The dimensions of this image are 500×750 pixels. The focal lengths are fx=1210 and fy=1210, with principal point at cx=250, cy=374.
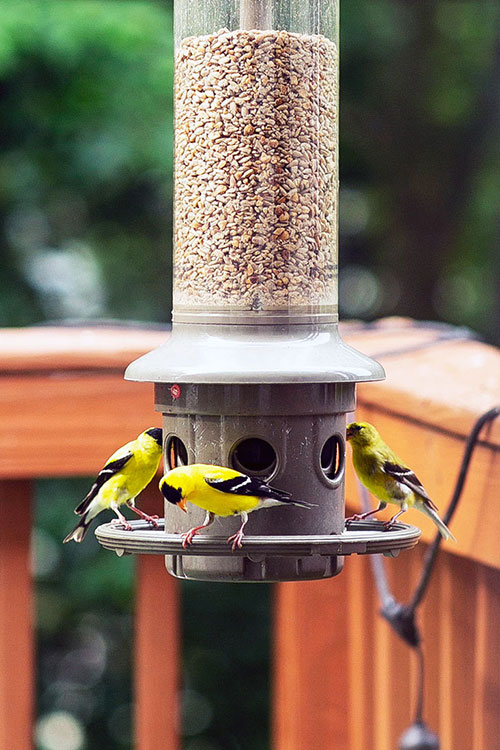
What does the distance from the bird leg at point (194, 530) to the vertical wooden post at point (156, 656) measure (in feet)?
2.89

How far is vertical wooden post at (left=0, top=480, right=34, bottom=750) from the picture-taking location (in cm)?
250

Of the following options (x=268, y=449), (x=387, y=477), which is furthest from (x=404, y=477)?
(x=268, y=449)

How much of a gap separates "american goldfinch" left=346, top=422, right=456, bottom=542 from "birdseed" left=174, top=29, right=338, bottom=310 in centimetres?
23

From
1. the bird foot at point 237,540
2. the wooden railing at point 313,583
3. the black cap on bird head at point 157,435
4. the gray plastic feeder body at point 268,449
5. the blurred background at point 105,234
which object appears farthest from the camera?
the blurred background at point 105,234

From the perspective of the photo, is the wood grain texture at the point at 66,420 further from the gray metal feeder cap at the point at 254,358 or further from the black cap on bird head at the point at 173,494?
the black cap on bird head at the point at 173,494

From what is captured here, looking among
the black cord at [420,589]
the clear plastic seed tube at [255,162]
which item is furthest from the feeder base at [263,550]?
the clear plastic seed tube at [255,162]

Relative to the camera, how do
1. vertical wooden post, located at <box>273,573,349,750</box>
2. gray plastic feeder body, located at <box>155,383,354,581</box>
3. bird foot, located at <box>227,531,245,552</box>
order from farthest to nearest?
vertical wooden post, located at <box>273,573,349,750</box>, gray plastic feeder body, located at <box>155,383,354,581</box>, bird foot, located at <box>227,531,245,552</box>

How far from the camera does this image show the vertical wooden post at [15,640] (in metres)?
2.50

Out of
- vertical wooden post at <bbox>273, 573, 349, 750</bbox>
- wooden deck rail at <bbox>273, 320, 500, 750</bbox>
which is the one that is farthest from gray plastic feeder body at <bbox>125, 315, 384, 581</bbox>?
vertical wooden post at <bbox>273, 573, 349, 750</bbox>

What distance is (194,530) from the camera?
66.6 inches

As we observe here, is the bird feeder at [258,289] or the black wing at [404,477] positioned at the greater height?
the bird feeder at [258,289]

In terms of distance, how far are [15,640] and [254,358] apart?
1080mm

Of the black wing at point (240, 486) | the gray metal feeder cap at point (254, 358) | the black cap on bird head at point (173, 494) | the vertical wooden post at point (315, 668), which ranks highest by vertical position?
the gray metal feeder cap at point (254, 358)

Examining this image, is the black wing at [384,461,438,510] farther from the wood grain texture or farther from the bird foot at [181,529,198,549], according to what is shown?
the wood grain texture
